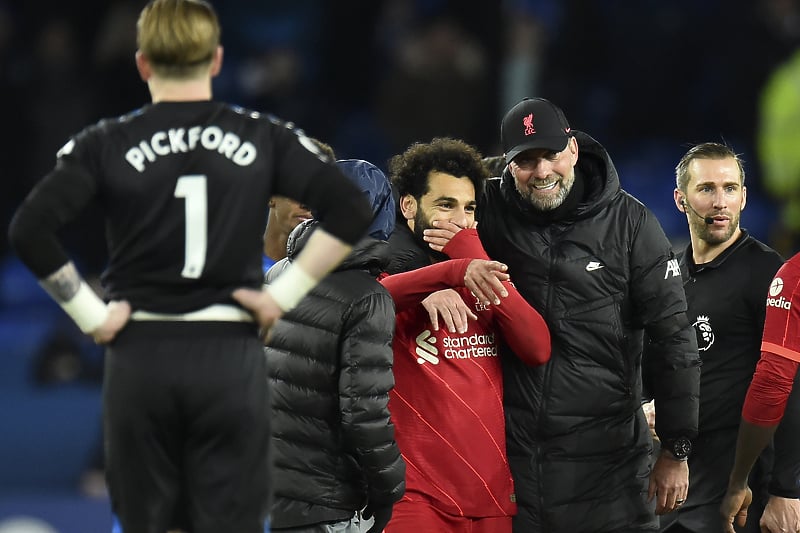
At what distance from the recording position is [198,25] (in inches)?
126

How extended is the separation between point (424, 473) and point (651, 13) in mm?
7730

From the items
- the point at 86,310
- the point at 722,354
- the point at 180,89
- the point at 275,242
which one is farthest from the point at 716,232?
the point at 86,310

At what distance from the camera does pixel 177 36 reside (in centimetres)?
319

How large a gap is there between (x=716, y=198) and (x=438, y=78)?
20.0 ft

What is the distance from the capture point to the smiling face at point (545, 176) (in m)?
4.56

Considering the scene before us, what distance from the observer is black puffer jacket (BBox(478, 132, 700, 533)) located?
456cm

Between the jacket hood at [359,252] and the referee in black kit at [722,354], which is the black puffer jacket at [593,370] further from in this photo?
the jacket hood at [359,252]

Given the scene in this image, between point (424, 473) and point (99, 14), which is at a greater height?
point (99, 14)

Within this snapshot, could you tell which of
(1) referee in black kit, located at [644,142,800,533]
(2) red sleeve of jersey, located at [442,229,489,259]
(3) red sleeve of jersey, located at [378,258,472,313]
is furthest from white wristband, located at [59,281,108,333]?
(1) referee in black kit, located at [644,142,800,533]

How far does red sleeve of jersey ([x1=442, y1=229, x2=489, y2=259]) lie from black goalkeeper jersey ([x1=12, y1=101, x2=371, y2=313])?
1.20 meters

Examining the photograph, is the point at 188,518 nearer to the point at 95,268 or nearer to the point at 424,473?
the point at 424,473

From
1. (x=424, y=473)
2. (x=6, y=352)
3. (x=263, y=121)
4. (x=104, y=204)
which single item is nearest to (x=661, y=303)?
(x=424, y=473)

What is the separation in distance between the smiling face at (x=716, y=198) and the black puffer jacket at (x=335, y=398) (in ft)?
5.38

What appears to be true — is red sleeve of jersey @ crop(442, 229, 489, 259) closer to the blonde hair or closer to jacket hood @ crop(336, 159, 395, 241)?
jacket hood @ crop(336, 159, 395, 241)
